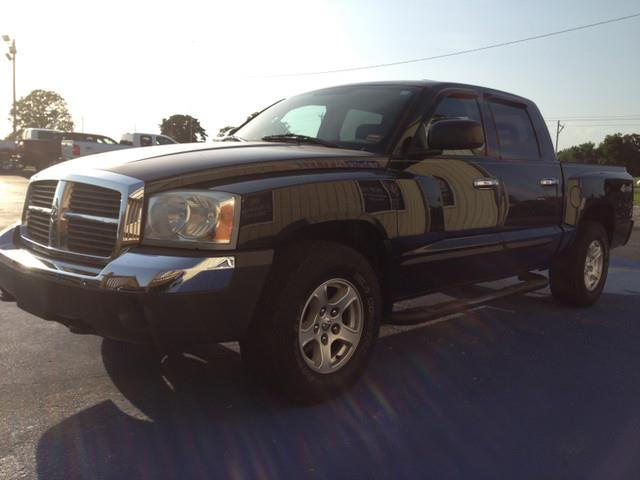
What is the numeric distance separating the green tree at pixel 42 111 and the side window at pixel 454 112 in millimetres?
109438

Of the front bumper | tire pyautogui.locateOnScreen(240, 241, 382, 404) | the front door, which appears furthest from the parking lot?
the front door

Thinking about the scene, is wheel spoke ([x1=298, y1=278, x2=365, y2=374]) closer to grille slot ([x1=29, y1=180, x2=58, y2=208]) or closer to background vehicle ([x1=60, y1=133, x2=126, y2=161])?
grille slot ([x1=29, y1=180, x2=58, y2=208])

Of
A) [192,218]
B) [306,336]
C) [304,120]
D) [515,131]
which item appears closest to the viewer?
[192,218]

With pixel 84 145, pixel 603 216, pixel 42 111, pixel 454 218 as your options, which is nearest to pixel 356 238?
pixel 454 218

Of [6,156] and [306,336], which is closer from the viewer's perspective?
[306,336]

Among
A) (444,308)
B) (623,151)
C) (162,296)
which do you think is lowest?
(444,308)

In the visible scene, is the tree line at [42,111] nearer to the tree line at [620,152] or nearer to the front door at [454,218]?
the tree line at [620,152]

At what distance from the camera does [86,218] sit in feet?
9.98

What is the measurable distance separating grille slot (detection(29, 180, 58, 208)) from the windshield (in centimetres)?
145

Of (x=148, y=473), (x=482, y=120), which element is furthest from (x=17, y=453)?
(x=482, y=120)

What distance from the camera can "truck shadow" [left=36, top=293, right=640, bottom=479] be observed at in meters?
2.61

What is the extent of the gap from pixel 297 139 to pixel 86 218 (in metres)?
1.52

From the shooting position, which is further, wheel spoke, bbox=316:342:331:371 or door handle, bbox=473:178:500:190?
door handle, bbox=473:178:500:190

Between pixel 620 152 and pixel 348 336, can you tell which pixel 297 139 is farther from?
pixel 620 152
